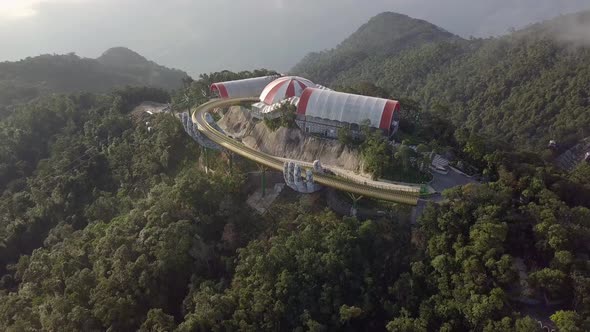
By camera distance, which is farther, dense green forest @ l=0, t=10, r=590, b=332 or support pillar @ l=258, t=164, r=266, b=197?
support pillar @ l=258, t=164, r=266, b=197

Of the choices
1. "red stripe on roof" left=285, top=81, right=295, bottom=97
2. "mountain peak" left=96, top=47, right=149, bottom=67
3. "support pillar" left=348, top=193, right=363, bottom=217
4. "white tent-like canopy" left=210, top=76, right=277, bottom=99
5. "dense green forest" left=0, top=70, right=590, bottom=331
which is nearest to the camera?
"dense green forest" left=0, top=70, right=590, bottom=331

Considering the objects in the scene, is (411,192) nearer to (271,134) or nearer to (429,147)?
(429,147)

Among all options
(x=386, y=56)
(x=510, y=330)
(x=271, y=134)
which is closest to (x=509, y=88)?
(x=386, y=56)

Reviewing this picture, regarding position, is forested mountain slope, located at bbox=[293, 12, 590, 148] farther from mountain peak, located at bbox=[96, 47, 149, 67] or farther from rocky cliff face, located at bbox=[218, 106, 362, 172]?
mountain peak, located at bbox=[96, 47, 149, 67]

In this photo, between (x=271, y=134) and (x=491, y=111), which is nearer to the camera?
(x=271, y=134)

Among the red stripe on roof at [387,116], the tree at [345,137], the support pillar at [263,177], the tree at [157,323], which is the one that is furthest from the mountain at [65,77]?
the red stripe on roof at [387,116]

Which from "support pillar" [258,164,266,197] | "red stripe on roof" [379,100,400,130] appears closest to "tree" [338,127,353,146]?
"red stripe on roof" [379,100,400,130]

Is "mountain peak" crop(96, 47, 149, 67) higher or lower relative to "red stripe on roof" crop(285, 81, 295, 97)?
lower
